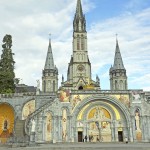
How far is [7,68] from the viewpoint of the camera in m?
47.9

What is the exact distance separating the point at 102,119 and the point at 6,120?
17.2m

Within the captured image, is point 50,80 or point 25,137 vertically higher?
point 50,80

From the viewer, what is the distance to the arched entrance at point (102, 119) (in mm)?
39906

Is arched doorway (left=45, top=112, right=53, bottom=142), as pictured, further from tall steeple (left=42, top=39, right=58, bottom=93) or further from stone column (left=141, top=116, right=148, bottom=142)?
tall steeple (left=42, top=39, right=58, bottom=93)

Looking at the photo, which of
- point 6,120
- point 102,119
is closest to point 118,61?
point 102,119

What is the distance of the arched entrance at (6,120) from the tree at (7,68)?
121 inches

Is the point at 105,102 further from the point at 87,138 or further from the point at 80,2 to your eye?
the point at 80,2

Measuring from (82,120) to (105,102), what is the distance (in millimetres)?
4728

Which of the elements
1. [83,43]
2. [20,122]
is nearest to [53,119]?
[20,122]

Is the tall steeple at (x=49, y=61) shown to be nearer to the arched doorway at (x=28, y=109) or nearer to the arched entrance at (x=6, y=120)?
the arched doorway at (x=28, y=109)

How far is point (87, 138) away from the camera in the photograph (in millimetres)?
39438

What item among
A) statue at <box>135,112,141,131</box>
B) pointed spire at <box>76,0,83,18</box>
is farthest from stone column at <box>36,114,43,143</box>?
pointed spire at <box>76,0,83,18</box>

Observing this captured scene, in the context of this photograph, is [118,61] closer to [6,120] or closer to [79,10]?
[79,10]

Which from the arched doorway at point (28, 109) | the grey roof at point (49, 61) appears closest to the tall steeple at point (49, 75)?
the grey roof at point (49, 61)
